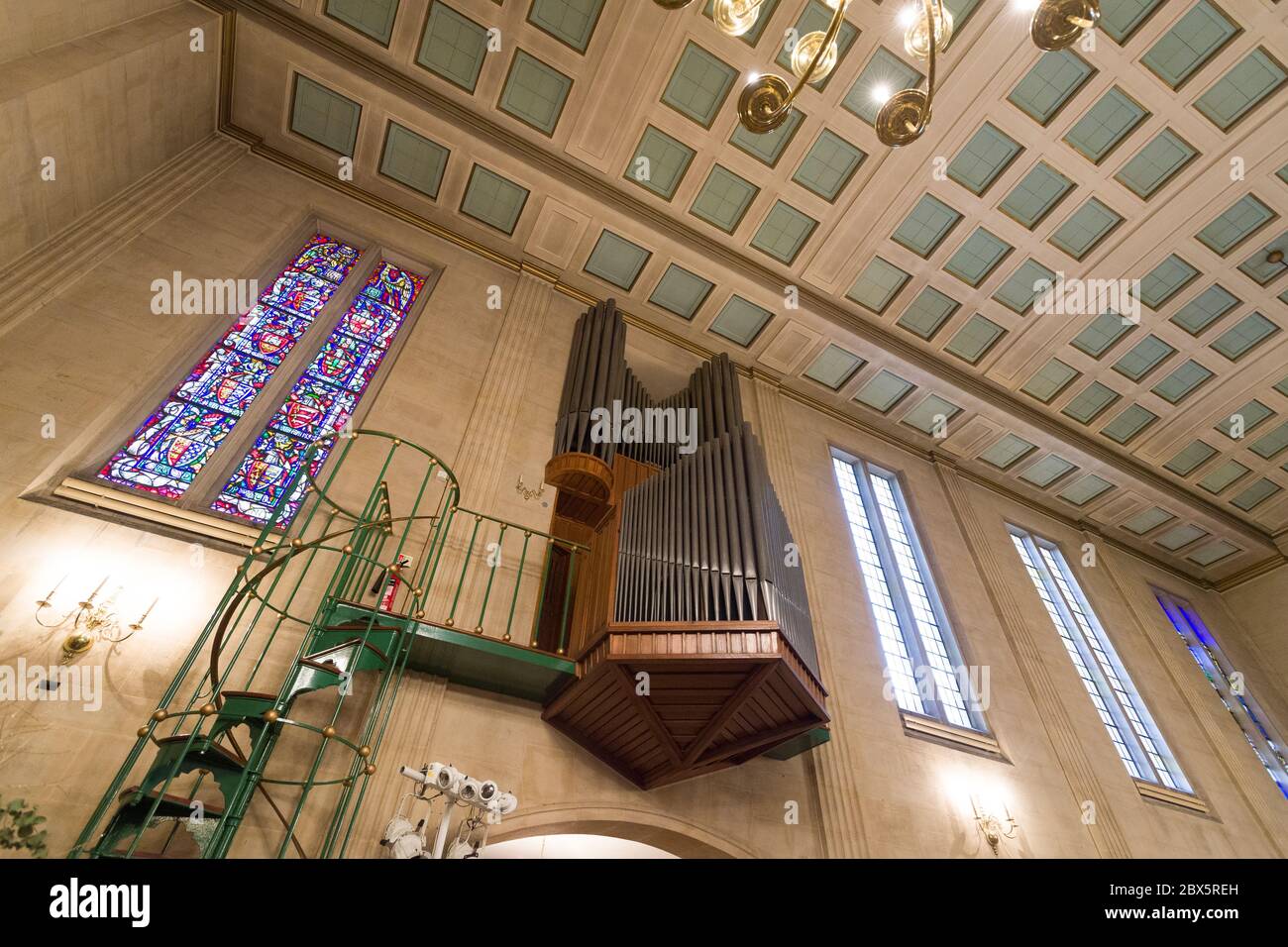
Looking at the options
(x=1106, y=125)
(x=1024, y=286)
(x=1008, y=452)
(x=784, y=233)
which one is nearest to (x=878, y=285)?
(x=784, y=233)

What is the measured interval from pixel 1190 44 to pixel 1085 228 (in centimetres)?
205

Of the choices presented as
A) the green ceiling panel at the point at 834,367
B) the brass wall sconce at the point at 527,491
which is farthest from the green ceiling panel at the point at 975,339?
the brass wall sconce at the point at 527,491

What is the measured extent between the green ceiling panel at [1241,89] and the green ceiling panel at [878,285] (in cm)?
355

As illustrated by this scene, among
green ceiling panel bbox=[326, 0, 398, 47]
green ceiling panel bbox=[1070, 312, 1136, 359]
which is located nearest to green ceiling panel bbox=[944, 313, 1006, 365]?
green ceiling panel bbox=[1070, 312, 1136, 359]

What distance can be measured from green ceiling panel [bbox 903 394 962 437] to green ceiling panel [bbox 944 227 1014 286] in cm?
193

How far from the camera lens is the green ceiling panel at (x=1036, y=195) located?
7891 mm

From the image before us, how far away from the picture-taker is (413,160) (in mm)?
7598

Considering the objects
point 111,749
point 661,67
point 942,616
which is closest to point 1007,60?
point 661,67

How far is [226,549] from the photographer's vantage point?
425 cm

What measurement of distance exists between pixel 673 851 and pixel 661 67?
7.72 meters

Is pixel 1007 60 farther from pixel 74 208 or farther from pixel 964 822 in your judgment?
pixel 74 208

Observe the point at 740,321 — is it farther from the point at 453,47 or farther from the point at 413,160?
the point at 453,47

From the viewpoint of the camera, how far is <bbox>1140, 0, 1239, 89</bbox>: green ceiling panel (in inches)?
264
